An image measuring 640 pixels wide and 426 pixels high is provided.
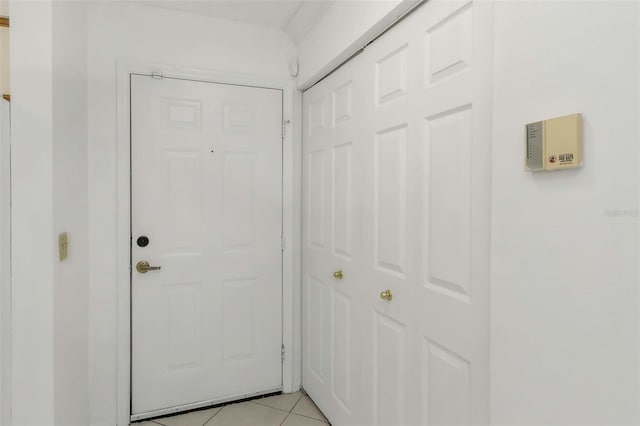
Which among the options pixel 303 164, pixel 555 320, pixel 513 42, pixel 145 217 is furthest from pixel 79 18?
pixel 555 320

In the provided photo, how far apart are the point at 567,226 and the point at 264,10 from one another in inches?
78.2

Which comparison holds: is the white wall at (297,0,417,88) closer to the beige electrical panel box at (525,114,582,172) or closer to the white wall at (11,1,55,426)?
the beige electrical panel box at (525,114,582,172)

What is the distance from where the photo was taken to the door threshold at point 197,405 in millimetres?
2146

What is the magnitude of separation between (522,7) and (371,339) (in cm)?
136

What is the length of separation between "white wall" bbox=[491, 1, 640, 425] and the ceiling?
4.34 feet

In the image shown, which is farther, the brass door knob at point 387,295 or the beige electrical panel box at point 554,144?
the brass door knob at point 387,295

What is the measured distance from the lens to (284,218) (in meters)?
2.43

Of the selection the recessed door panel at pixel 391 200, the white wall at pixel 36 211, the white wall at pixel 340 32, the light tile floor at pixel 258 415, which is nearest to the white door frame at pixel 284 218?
the light tile floor at pixel 258 415

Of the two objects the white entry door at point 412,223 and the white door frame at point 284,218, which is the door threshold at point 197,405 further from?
the white entry door at point 412,223

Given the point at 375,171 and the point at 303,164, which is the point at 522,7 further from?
the point at 303,164

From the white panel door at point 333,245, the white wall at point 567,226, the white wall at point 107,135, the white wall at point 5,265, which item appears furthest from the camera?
the white wall at point 107,135

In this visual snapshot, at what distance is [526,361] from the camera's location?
0.91 metres

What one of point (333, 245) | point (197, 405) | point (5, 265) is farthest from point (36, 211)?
point (197, 405)

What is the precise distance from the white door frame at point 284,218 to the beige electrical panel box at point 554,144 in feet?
5.58
